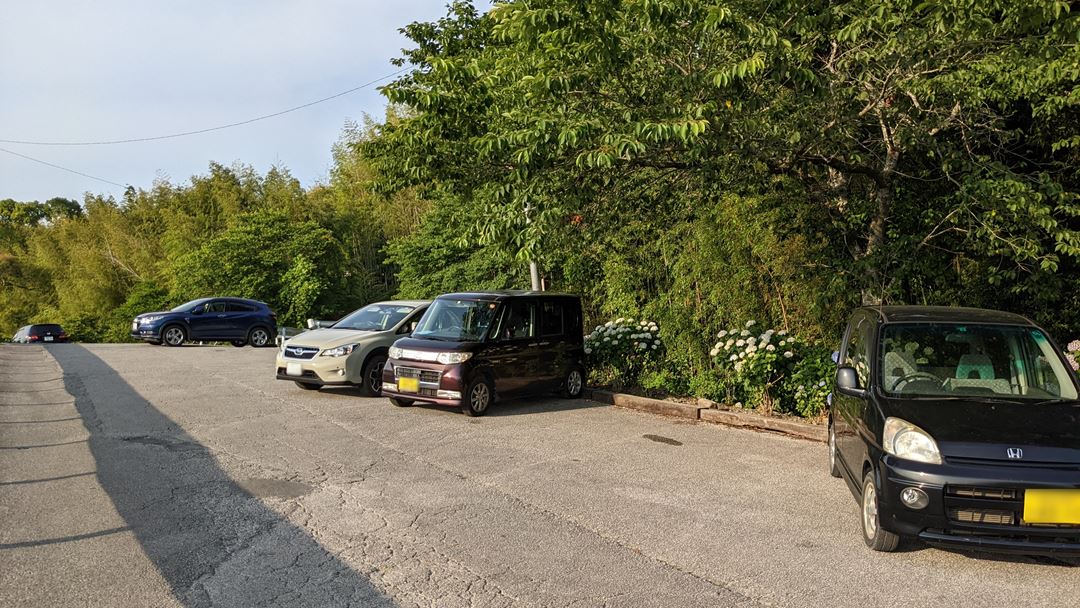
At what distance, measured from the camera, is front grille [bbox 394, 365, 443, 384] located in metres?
10.2

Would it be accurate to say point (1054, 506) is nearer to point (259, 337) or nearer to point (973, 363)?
point (973, 363)

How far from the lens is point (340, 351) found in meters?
11.7

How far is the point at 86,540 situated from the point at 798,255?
8.40m

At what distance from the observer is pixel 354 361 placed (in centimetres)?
1170

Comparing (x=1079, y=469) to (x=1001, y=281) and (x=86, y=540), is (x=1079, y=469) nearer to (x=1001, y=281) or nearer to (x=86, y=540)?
Result: (x=1001, y=281)

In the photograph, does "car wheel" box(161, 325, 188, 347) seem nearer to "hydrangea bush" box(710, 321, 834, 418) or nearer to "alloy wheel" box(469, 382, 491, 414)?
"alloy wheel" box(469, 382, 491, 414)

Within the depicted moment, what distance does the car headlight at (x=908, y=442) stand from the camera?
4.78m

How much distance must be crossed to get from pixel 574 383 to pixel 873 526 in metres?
6.95

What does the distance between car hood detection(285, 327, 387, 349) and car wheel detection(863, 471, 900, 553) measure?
27.2ft

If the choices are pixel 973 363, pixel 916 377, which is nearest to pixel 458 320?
pixel 916 377

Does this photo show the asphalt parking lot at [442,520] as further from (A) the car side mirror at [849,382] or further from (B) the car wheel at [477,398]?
(A) the car side mirror at [849,382]

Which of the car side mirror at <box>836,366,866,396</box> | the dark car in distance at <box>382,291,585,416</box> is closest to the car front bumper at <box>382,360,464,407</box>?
the dark car in distance at <box>382,291,585,416</box>

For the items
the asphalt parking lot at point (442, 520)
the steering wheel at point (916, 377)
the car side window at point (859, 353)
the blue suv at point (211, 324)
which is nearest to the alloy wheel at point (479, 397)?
the asphalt parking lot at point (442, 520)

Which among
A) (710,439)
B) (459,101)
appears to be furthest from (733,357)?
(459,101)
